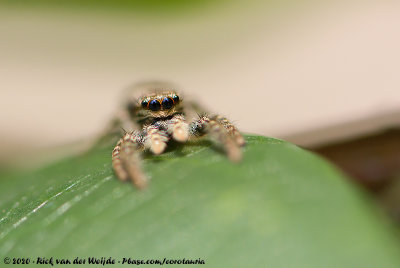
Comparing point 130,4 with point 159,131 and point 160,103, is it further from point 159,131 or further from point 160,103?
point 159,131

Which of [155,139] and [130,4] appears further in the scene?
[130,4]

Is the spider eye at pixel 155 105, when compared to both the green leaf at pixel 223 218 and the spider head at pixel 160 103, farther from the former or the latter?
the green leaf at pixel 223 218

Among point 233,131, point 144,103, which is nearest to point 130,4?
point 144,103

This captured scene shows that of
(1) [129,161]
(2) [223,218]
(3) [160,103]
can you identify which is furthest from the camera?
(3) [160,103]

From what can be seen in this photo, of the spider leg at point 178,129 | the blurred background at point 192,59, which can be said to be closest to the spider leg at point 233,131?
the spider leg at point 178,129

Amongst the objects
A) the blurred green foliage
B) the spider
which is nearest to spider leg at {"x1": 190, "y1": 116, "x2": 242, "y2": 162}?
the spider

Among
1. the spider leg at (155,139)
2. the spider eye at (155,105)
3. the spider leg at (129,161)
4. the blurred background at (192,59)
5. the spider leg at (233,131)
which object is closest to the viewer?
the spider leg at (129,161)
